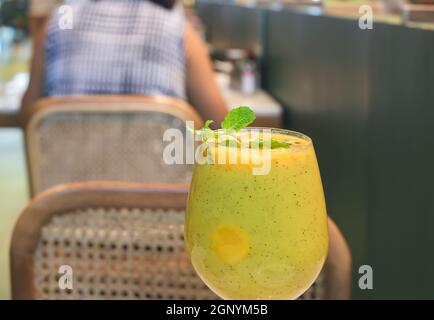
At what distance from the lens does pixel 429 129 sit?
4.36ft

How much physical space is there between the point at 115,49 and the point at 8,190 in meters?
2.56

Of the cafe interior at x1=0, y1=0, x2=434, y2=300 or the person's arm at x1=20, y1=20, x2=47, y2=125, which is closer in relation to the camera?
the cafe interior at x1=0, y1=0, x2=434, y2=300

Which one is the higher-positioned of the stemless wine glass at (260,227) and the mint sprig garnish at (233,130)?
the mint sprig garnish at (233,130)

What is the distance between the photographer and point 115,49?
2.04m

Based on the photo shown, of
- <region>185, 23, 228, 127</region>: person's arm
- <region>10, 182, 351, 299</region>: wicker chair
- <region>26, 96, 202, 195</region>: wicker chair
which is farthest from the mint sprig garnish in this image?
<region>185, 23, 228, 127</region>: person's arm

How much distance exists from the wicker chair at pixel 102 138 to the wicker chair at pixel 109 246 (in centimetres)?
71

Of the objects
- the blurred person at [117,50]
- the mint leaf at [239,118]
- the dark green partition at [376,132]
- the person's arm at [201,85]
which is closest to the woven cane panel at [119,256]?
the dark green partition at [376,132]

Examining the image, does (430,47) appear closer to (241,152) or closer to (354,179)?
(354,179)

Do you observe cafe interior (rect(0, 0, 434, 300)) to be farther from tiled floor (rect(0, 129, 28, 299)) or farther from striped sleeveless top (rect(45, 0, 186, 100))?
tiled floor (rect(0, 129, 28, 299))

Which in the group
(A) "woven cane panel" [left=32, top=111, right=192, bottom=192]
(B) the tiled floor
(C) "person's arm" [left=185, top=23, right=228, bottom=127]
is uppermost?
(C) "person's arm" [left=185, top=23, right=228, bottom=127]

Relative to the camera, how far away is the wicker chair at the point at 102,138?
1.72 m

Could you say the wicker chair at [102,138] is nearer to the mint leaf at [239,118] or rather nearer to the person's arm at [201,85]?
the person's arm at [201,85]

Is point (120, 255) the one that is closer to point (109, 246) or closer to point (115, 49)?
point (109, 246)

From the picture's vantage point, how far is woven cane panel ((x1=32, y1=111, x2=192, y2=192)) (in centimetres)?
176
